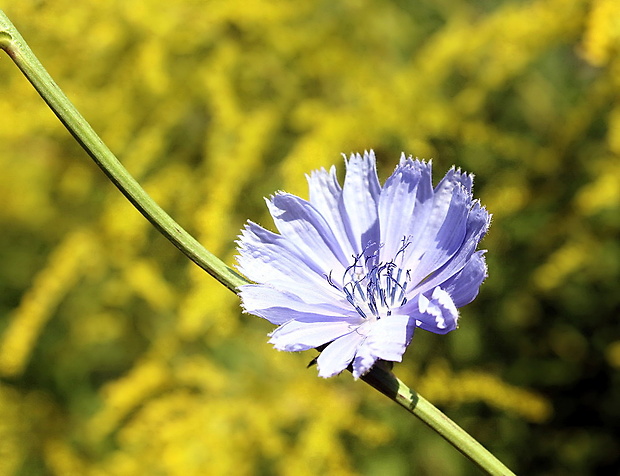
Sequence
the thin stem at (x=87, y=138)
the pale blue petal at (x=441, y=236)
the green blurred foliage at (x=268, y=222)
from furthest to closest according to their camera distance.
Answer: the green blurred foliage at (x=268, y=222) → the pale blue petal at (x=441, y=236) → the thin stem at (x=87, y=138)

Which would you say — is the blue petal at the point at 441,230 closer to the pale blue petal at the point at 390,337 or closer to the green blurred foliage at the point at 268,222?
the pale blue petal at the point at 390,337

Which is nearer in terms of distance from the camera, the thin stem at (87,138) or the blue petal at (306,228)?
the thin stem at (87,138)

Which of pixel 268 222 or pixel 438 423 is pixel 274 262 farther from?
pixel 268 222

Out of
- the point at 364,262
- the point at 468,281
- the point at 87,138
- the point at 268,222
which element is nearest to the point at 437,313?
the point at 468,281

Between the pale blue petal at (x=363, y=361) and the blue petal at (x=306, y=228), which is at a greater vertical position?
the blue petal at (x=306, y=228)

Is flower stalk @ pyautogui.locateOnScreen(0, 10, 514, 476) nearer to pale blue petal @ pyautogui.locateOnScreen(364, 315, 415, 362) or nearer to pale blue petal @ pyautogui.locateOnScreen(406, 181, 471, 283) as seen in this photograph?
pale blue petal @ pyautogui.locateOnScreen(364, 315, 415, 362)

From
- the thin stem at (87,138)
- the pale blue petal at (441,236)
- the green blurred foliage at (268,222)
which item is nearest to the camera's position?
the thin stem at (87,138)

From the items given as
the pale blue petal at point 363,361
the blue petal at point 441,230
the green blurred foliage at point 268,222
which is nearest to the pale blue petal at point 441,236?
the blue petal at point 441,230
